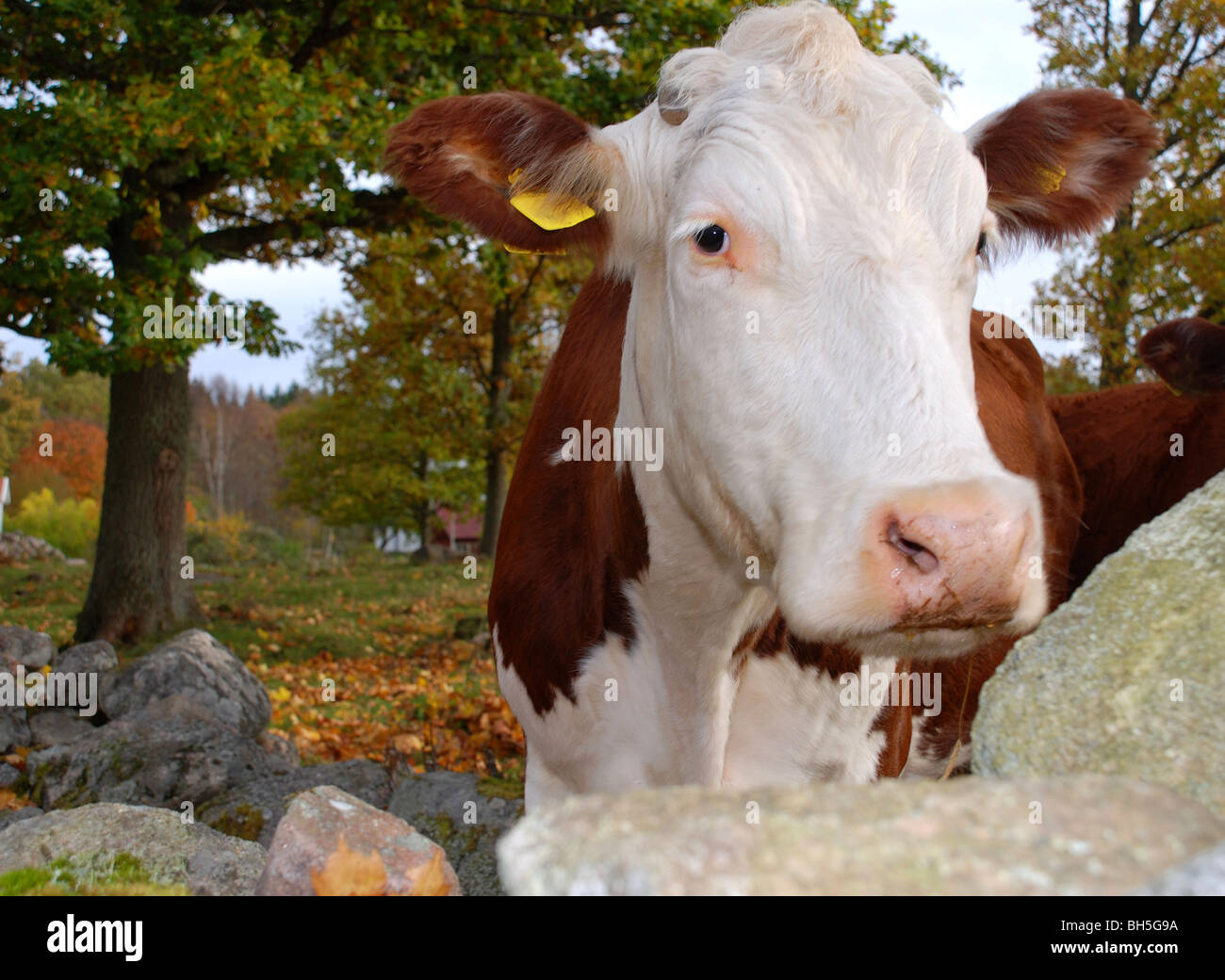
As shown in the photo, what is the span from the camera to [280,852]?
1813mm

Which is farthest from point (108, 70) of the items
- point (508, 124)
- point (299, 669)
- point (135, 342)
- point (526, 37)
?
point (508, 124)

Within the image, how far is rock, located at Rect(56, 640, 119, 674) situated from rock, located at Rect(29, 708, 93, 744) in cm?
32

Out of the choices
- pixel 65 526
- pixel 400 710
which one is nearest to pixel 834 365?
pixel 400 710

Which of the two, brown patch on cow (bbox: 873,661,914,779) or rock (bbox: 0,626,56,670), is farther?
rock (bbox: 0,626,56,670)

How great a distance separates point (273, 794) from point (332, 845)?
281 centimetres

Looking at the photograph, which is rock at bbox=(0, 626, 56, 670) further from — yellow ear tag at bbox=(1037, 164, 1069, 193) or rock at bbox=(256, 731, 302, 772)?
yellow ear tag at bbox=(1037, 164, 1069, 193)

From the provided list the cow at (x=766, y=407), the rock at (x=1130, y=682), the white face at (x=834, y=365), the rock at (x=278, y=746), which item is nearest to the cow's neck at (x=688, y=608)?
the cow at (x=766, y=407)

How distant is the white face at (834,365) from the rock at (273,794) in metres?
2.56

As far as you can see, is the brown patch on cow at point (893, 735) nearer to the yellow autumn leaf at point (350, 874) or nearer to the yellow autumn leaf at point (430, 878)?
the yellow autumn leaf at point (430, 878)

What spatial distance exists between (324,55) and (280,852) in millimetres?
8635

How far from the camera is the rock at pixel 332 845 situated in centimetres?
179

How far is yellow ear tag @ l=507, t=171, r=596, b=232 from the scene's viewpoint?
114 inches

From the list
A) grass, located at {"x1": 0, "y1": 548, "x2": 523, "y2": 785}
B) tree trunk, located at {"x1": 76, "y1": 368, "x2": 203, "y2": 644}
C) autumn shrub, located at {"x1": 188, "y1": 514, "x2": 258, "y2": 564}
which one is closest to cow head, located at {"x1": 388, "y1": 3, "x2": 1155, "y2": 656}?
grass, located at {"x1": 0, "y1": 548, "x2": 523, "y2": 785}

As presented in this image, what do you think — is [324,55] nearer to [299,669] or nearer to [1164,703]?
[299,669]
